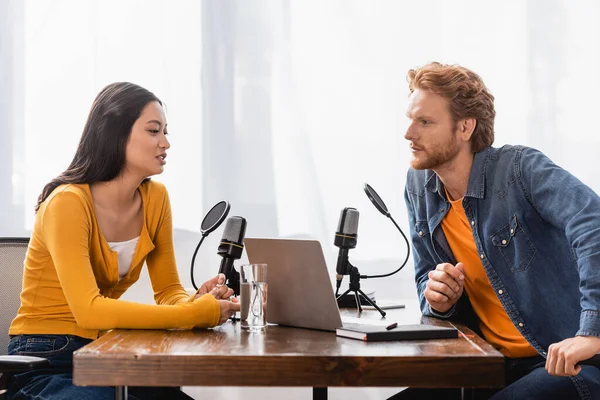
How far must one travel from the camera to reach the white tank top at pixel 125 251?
207 cm

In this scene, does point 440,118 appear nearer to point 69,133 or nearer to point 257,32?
point 257,32

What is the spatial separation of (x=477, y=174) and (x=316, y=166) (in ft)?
3.39

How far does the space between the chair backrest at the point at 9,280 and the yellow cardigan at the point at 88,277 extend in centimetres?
20

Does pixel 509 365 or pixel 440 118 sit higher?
pixel 440 118

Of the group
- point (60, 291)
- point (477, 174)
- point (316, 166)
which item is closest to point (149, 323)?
point (60, 291)

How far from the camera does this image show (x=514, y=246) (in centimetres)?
192

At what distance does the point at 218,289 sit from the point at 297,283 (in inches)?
11.1

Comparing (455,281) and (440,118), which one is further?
(440,118)

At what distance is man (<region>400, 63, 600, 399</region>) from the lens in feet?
5.56

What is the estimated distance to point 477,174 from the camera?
6.59ft

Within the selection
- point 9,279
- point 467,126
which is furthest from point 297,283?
point 9,279

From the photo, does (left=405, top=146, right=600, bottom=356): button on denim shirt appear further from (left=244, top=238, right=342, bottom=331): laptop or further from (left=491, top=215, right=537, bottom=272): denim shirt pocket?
(left=244, top=238, right=342, bottom=331): laptop

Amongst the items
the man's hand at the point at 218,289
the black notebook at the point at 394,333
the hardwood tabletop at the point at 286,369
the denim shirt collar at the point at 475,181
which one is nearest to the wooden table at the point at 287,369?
the hardwood tabletop at the point at 286,369

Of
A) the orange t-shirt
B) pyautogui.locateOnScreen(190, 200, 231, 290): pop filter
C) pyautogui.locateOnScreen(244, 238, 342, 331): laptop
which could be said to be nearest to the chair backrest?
pyautogui.locateOnScreen(190, 200, 231, 290): pop filter
